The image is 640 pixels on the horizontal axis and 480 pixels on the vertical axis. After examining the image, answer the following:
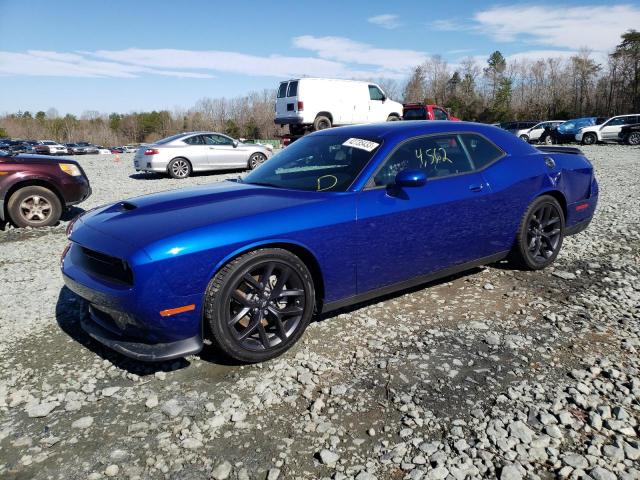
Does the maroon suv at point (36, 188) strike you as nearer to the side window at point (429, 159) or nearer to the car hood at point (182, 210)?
the car hood at point (182, 210)

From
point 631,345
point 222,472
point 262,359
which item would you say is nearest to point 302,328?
point 262,359

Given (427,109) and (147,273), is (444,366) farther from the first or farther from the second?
(427,109)

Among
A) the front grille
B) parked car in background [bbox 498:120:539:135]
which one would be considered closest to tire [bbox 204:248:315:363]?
the front grille

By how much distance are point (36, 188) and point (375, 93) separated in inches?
603

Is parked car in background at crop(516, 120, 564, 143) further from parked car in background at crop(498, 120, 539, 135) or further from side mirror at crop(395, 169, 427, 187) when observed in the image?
side mirror at crop(395, 169, 427, 187)

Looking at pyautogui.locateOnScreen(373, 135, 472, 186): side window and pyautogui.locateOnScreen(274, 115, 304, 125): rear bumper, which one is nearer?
pyautogui.locateOnScreen(373, 135, 472, 186): side window

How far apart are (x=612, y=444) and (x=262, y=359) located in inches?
77.8

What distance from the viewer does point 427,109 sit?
19812 millimetres

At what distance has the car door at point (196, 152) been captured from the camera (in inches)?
544

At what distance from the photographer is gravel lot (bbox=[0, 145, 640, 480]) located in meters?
2.24

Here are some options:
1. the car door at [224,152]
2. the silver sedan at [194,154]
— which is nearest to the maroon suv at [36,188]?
the silver sedan at [194,154]

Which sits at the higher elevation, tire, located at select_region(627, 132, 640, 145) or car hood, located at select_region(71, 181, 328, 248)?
tire, located at select_region(627, 132, 640, 145)

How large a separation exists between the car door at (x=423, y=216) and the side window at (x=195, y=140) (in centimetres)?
1106

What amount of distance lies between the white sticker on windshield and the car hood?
59 centimetres
